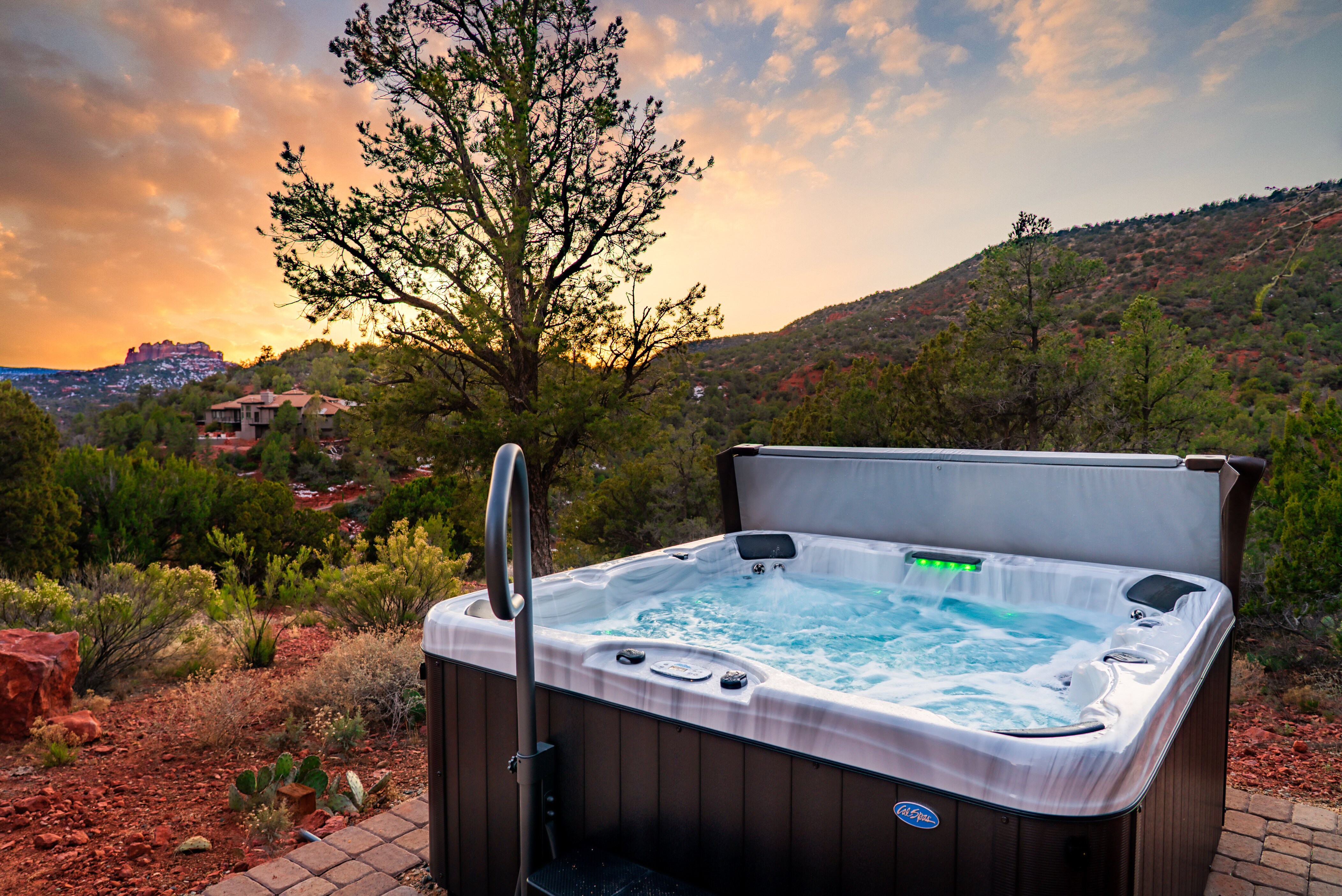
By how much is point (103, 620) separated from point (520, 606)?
3465 millimetres

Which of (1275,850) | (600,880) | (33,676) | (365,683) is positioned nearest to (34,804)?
(33,676)

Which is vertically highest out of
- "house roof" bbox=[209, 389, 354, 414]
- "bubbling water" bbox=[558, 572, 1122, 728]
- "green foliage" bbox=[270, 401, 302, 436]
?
"house roof" bbox=[209, 389, 354, 414]

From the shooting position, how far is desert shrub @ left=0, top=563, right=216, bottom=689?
3.62 m

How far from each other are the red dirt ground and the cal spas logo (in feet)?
6.83

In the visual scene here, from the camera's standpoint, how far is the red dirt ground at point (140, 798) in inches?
83.4

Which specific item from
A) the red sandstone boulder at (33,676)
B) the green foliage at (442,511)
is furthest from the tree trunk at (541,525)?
the red sandstone boulder at (33,676)

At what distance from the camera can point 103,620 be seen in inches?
144

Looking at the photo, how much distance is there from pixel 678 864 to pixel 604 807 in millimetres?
225

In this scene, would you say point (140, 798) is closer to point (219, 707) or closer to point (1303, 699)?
point (219, 707)

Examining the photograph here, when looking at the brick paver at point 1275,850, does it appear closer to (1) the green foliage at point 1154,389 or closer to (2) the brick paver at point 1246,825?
(2) the brick paver at point 1246,825

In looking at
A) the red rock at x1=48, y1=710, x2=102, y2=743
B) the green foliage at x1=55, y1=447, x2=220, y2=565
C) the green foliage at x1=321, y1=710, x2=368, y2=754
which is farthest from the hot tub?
the green foliage at x1=55, y1=447, x2=220, y2=565

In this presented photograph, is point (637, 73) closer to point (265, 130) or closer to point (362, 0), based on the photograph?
point (362, 0)

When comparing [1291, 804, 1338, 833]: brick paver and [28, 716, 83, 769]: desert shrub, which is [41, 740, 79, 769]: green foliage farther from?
[1291, 804, 1338, 833]: brick paver

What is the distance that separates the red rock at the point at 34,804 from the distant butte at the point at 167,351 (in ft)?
42.5
